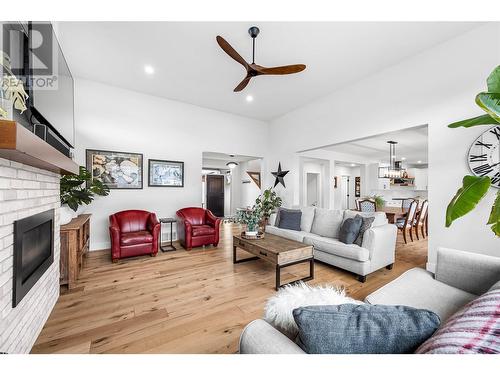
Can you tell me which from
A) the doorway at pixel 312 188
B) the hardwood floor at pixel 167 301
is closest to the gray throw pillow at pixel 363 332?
the hardwood floor at pixel 167 301

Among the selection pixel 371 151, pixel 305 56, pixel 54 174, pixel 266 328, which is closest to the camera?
pixel 266 328

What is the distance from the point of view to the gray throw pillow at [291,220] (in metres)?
4.10

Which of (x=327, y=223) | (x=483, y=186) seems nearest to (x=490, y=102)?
(x=483, y=186)

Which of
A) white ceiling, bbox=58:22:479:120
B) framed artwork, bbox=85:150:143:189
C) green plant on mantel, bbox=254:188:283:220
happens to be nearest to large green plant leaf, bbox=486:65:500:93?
white ceiling, bbox=58:22:479:120

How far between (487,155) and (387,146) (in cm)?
457

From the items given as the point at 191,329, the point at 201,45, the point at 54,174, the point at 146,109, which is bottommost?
the point at 191,329

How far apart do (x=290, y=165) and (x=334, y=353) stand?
506cm

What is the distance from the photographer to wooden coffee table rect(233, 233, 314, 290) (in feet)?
8.67

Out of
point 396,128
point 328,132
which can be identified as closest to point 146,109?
point 328,132

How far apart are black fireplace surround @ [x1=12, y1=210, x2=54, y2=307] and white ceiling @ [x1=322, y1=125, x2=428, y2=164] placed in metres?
4.68

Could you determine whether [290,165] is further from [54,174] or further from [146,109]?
[54,174]

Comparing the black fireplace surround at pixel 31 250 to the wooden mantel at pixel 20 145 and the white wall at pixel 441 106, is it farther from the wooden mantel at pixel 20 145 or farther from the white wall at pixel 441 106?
the white wall at pixel 441 106

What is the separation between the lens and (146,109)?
15.1 ft
